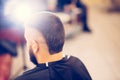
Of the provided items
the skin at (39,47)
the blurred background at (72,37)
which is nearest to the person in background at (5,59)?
the blurred background at (72,37)

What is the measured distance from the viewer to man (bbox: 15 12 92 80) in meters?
1.54

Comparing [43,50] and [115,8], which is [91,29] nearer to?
[115,8]

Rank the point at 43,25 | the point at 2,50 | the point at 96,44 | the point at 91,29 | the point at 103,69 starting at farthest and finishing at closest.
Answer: the point at 91,29, the point at 96,44, the point at 103,69, the point at 2,50, the point at 43,25

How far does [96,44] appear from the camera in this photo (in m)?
4.81

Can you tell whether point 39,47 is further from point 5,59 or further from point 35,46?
point 5,59

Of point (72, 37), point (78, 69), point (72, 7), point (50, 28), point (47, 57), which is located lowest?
point (72, 37)

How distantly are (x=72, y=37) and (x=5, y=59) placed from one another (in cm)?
211

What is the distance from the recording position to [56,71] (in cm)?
158

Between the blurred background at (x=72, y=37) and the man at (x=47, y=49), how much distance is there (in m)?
1.38

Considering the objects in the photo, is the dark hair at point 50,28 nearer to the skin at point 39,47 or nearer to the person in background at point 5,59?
the skin at point 39,47

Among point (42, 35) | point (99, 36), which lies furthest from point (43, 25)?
point (99, 36)

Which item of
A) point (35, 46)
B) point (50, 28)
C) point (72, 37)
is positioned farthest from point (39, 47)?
point (72, 37)

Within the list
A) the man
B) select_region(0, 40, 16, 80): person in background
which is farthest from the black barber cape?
select_region(0, 40, 16, 80): person in background

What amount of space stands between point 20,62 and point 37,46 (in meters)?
2.56
